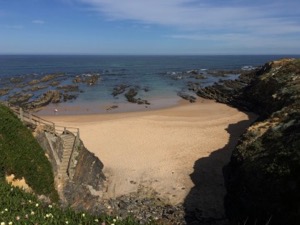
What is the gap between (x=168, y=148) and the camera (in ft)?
86.0

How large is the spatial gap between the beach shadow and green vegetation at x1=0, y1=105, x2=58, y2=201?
6.90 metres

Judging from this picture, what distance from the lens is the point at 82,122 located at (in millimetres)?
34844

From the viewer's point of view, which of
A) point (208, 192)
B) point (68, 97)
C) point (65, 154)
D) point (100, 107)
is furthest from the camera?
point (68, 97)

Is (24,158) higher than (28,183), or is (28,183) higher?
(24,158)

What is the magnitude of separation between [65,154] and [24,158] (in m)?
4.51

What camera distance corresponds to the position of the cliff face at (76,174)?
1625 centimetres

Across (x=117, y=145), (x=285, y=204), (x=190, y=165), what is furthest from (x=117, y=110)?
(x=285, y=204)

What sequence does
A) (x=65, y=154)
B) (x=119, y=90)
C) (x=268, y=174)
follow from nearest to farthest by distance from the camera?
(x=268, y=174)
(x=65, y=154)
(x=119, y=90)

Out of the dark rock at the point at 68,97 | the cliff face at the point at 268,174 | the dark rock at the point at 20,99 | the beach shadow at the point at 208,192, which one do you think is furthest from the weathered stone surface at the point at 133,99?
the cliff face at the point at 268,174

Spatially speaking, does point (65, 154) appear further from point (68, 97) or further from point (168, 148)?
point (68, 97)

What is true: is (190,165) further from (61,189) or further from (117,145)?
(61,189)

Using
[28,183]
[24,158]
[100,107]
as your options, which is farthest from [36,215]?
[100,107]

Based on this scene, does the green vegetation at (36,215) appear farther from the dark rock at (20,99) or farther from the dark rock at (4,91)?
the dark rock at (4,91)

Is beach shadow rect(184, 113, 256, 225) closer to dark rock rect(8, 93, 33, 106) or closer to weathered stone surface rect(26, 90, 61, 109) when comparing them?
weathered stone surface rect(26, 90, 61, 109)
